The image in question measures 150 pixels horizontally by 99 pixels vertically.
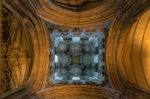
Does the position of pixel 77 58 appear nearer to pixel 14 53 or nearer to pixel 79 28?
pixel 79 28

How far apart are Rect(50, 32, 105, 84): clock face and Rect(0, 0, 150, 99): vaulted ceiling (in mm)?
633

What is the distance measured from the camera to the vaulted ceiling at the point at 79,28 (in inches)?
497

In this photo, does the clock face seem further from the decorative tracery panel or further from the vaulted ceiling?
the decorative tracery panel

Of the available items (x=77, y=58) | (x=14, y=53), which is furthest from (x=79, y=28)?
(x=14, y=53)

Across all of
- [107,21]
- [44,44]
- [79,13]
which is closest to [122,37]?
[107,21]

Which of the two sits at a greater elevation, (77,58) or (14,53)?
(14,53)

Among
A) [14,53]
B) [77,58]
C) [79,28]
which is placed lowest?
[77,58]

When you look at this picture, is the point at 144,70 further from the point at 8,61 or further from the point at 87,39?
the point at 8,61

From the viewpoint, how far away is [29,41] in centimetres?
1431

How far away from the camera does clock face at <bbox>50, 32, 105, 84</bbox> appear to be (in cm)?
1456

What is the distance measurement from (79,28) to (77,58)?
2.99 meters

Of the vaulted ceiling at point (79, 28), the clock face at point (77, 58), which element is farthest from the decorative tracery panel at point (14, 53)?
the clock face at point (77, 58)

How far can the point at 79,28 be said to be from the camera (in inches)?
543

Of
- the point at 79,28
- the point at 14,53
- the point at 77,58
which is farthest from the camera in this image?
the point at 77,58
